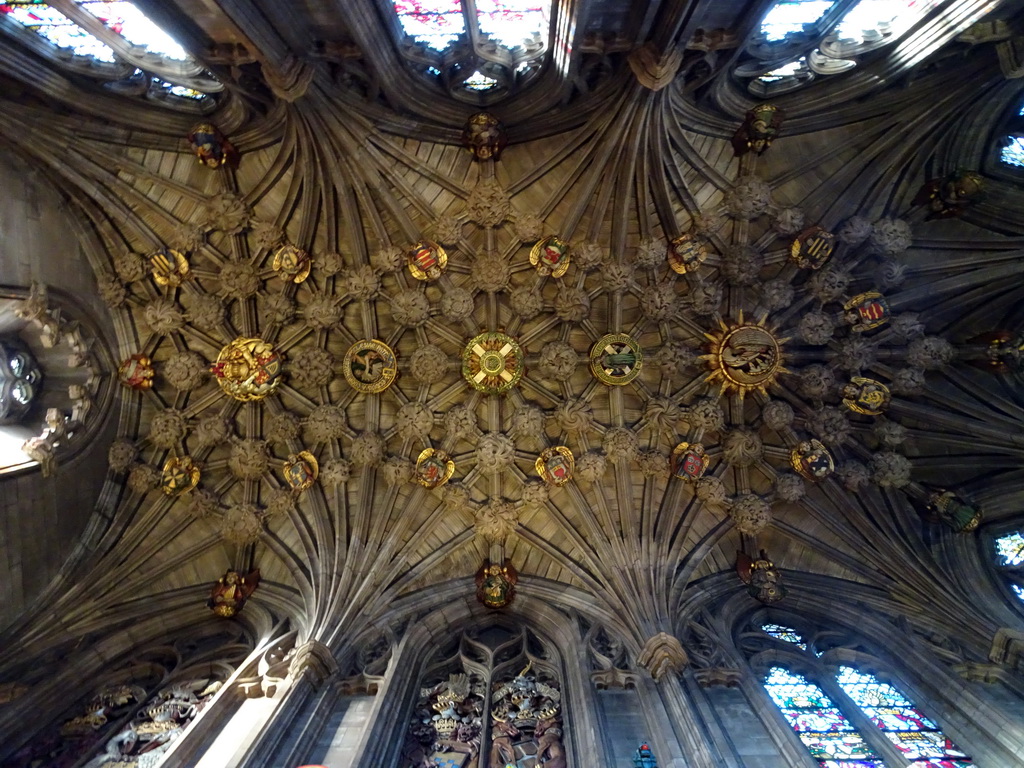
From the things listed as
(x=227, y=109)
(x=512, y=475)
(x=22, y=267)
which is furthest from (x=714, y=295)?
(x=22, y=267)

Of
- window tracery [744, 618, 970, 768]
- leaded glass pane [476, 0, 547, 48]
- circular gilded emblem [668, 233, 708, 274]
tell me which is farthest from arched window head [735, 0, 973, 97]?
window tracery [744, 618, 970, 768]

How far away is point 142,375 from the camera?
36.8 feet

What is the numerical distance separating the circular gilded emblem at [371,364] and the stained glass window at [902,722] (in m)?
8.82

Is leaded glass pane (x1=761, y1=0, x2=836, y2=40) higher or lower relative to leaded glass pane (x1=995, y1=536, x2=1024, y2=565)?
higher

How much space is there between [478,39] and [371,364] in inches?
229

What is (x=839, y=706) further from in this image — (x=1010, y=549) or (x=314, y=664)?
(x=314, y=664)

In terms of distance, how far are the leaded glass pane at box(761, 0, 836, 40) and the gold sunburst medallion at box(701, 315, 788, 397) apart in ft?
15.4

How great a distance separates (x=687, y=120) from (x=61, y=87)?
9.37m

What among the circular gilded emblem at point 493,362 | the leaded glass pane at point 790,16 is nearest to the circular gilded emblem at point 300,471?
the circular gilded emblem at point 493,362

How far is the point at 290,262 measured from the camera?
37.0ft

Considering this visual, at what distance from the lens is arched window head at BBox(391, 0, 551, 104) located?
9.66 meters

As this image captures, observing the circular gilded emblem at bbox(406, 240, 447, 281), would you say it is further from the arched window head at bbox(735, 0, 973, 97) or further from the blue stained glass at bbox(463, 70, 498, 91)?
the arched window head at bbox(735, 0, 973, 97)

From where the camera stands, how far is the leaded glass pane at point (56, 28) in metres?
8.64

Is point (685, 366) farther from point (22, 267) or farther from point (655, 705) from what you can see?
point (22, 267)
